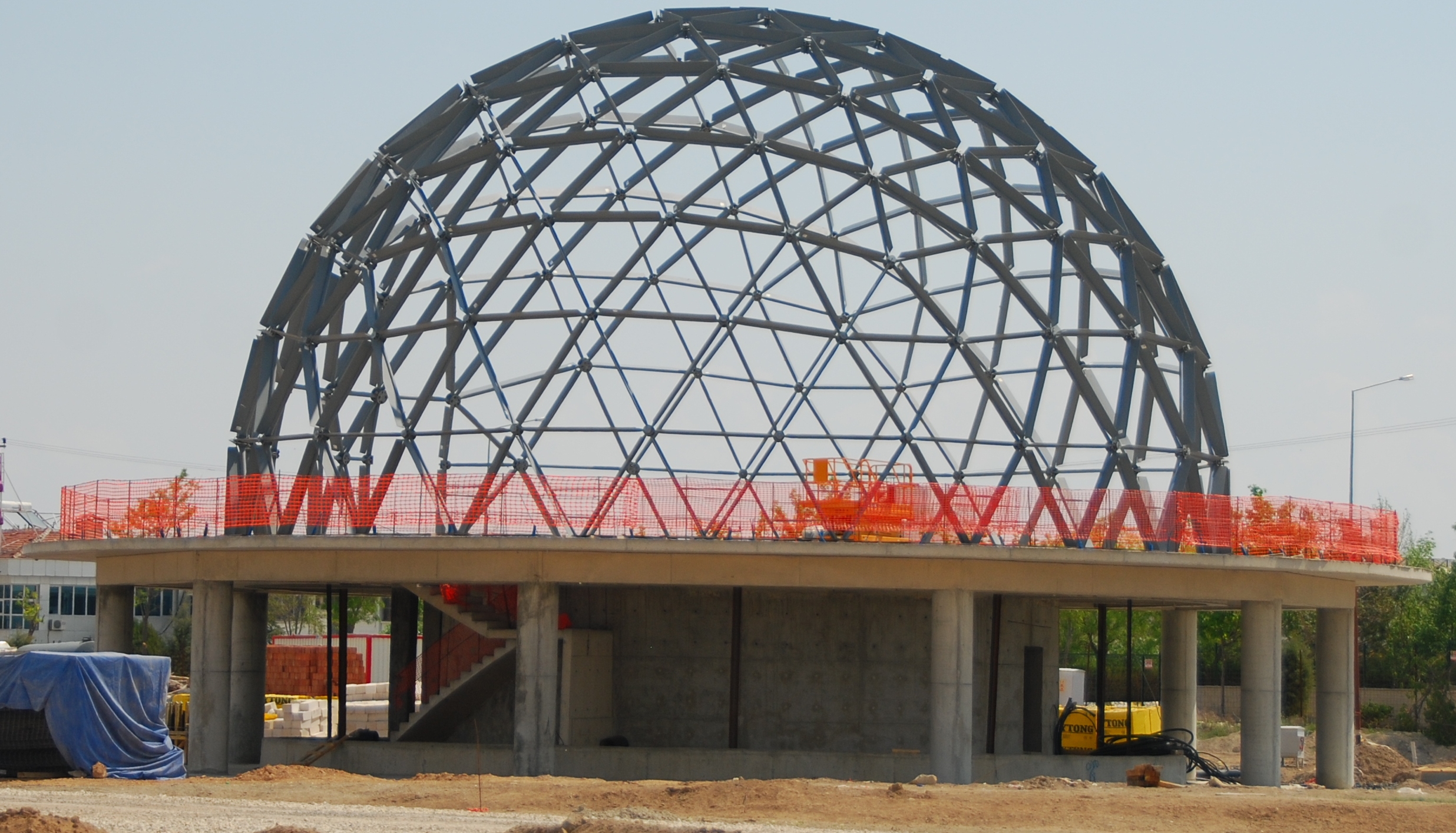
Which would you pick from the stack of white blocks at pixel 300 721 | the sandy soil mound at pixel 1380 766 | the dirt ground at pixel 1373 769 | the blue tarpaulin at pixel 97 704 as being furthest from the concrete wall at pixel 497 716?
the sandy soil mound at pixel 1380 766

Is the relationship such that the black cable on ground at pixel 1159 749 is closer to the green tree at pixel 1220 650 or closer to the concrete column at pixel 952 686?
the concrete column at pixel 952 686

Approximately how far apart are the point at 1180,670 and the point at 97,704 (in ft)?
91.9

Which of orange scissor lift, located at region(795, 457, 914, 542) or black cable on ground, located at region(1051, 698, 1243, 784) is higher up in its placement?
orange scissor lift, located at region(795, 457, 914, 542)

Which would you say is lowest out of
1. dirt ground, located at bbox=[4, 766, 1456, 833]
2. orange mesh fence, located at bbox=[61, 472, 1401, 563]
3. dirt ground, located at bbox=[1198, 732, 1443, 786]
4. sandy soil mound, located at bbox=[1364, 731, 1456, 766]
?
sandy soil mound, located at bbox=[1364, 731, 1456, 766]

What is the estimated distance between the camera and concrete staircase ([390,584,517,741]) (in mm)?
34250

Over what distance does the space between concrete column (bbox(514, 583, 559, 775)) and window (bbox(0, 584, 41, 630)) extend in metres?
58.7

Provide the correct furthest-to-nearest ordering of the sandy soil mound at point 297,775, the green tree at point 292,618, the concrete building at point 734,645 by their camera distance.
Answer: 1. the green tree at point 292,618
2. the concrete building at point 734,645
3. the sandy soil mound at point 297,775

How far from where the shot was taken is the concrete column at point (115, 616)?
122ft

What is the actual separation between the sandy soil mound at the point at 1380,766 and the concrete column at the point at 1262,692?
10930mm

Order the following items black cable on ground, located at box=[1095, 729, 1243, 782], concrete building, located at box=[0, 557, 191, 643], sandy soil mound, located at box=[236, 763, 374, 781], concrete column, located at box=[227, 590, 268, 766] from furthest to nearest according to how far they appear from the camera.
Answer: concrete building, located at box=[0, 557, 191, 643] → black cable on ground, located at box=[1095, 729, 1243, 782] → concrete column, located at box=[227, 590, 268, 766] → sandy soil mound, located at box=[236, 763, 374, 781]

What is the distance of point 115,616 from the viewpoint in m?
37.5

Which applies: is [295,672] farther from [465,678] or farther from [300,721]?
[465,678]

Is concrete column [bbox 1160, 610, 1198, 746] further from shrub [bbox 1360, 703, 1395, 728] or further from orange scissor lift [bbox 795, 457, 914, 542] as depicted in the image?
shrub [bbox 1360, 703, 1395, 728]

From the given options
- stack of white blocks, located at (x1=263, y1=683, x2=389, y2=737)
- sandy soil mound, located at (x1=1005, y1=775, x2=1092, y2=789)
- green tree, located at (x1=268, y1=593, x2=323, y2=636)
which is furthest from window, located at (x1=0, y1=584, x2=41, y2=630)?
sandy soil mound, located at (x1=1005, y1=775, x2=1092, y2=789)
